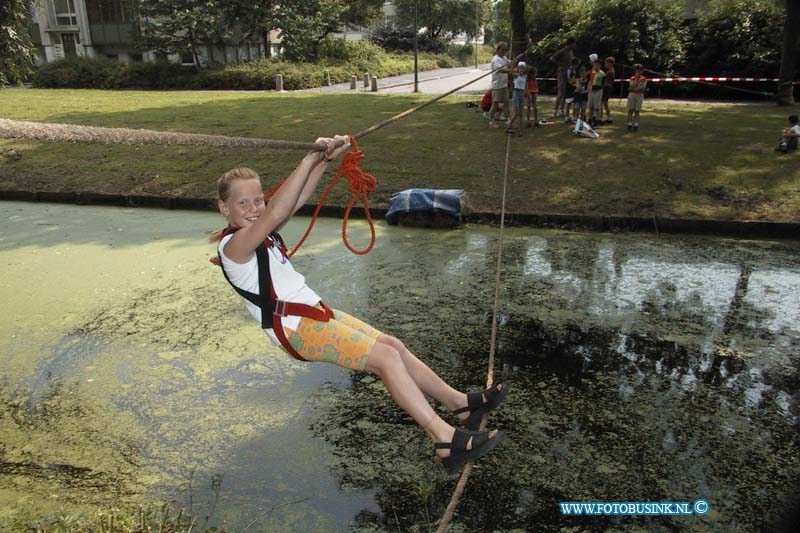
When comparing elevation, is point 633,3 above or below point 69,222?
above

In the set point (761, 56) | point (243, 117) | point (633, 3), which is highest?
point (633, 3)

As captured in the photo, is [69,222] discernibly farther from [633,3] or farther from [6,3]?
[633,3]

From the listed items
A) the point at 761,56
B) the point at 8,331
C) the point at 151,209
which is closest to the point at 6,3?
the point at 151,209

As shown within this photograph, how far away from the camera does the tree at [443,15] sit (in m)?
53.4

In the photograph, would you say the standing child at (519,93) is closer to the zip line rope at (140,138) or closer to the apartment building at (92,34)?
the zip line rope at (140,138)

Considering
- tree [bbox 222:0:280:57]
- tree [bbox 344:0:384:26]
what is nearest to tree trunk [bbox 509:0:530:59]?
tree [bbox 222:0:280:57]

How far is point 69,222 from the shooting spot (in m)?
8.16

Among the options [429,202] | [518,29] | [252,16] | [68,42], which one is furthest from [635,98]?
[68,42]

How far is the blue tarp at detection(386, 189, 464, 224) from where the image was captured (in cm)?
761

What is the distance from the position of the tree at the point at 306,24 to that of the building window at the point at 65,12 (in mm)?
12223

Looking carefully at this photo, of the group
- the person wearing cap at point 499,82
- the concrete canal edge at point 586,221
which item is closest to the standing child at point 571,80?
the person wearing cap at point 499,82

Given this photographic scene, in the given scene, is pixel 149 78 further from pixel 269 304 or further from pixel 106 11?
pixel 269 304

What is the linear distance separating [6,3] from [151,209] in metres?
4.83

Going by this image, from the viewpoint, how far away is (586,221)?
7.82m
